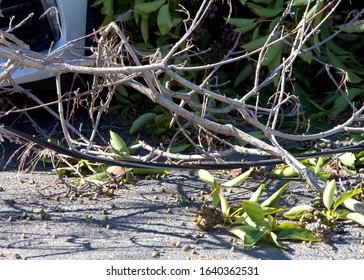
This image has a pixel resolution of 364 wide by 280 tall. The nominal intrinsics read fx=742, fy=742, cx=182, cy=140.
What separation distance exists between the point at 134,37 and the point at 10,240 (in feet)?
7.11

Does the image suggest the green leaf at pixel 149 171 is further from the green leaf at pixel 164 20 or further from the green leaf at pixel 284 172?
the green leaf at pixel 164 20

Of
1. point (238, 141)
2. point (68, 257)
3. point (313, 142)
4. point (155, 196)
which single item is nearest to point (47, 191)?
point (155, 196)

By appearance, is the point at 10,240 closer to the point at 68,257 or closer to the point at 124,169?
the point at 68,257

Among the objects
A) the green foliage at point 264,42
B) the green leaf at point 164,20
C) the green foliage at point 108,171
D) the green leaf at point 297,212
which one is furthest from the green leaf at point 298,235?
the green leaf at point 164,20

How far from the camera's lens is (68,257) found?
3.37 meters

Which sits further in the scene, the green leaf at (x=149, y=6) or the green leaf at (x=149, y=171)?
the green leaf at (x=149, y=6)

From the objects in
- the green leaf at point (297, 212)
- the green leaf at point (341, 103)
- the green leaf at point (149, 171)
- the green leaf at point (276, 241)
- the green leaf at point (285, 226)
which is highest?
the green leaf at point (341, 103)

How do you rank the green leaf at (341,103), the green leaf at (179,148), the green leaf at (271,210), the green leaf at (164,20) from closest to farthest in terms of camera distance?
the green leaf at (271,210) < the green leaf at (179,148) < the green leaf at (164,20) < the green leaf at (341,103)

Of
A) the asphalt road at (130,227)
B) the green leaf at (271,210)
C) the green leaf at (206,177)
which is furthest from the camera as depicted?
the green leaf at (206,177)

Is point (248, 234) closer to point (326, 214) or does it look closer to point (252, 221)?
point (252, 221)

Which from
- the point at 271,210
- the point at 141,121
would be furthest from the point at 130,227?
the point at 141,121

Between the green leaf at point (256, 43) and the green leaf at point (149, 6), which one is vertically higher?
the green leaf at point (149, 6)

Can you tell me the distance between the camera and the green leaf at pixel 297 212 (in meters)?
3.76

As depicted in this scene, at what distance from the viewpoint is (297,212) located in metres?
3.77
